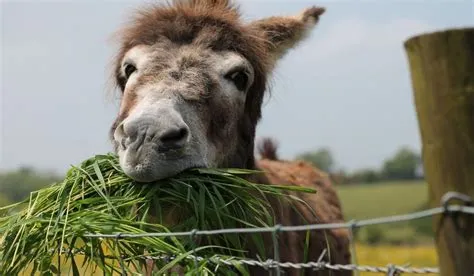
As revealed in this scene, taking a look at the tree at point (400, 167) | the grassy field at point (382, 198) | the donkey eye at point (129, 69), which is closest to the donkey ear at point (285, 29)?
the donkey eye at point (129, 69)

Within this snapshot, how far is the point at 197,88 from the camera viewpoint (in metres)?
3.86

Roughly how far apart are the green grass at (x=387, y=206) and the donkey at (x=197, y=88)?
35677mm

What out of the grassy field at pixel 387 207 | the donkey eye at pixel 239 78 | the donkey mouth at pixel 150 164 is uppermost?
the donkey eye at pixel 239 78

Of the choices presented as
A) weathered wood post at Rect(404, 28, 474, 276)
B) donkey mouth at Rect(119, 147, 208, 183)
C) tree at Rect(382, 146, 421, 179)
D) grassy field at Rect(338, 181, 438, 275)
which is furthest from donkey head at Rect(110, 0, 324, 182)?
tree at Rect(382, 146, 421, 179)

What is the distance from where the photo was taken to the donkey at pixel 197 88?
3.43 m

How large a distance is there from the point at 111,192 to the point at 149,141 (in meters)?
0.40

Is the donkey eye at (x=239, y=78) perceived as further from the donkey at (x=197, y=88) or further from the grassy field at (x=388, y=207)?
the grassy field at (x=388, y=207)

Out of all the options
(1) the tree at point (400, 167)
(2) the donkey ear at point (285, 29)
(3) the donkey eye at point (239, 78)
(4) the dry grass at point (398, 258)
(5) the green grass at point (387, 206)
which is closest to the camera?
(3) the donkey eye at point (239, 78)

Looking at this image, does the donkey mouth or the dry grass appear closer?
the donkey mouth

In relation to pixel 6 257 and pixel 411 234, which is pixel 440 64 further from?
pixel 411 234

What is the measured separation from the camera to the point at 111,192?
352 cm

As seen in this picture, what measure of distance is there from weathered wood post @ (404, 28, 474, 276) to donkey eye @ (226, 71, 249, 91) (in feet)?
7.65

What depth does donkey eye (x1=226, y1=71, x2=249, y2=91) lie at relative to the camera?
13.9 feet

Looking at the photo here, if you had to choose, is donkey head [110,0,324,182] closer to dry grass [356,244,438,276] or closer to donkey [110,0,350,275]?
donkey [110,0,350,275]
